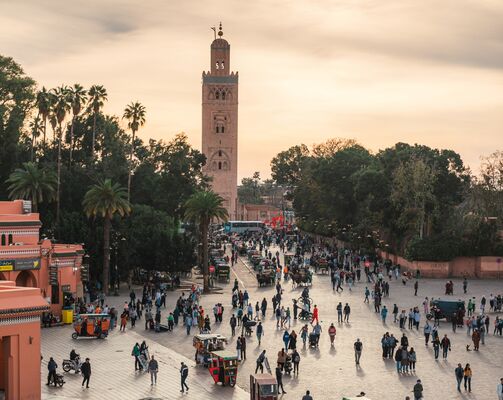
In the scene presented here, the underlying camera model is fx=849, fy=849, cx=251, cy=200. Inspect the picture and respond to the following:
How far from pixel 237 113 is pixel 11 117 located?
7846 cm

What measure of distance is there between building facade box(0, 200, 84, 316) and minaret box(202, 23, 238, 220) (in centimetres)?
9733

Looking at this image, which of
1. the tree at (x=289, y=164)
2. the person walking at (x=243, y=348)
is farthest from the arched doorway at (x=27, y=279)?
the tree at (x=289, y=164)

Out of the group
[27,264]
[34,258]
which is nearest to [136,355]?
[27,264]

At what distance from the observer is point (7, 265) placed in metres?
43.4

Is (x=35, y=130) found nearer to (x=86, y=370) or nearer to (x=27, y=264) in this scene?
(x=27, y=264)

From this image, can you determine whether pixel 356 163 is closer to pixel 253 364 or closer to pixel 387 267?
pixel 387 267

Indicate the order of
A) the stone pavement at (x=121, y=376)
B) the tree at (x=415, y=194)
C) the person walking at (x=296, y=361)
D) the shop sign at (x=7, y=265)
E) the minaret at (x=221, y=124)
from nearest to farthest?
the stone pavement at (x=121, y=376) < the person walking at (x=296, y=361) < the shop sign at (x=7, y=265) < the tree at (x=415, y=194) < the minaret at (x=221, y=124)

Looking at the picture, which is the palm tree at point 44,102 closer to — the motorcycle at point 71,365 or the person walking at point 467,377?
the motorcycle at point 71,365

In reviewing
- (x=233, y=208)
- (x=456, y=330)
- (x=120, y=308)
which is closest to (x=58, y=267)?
(x=120, y=308)

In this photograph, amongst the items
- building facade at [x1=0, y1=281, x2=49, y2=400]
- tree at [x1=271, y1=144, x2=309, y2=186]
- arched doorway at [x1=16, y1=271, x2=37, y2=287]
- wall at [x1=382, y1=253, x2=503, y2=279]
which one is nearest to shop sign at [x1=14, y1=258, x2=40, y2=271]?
arched doorway at [x1=16, y1=271, x2=37, y2=287]

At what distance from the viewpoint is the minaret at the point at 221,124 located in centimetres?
14612

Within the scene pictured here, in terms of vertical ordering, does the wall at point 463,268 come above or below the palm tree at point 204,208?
below

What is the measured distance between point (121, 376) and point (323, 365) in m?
7.98

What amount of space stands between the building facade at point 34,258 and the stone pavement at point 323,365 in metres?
4.33
